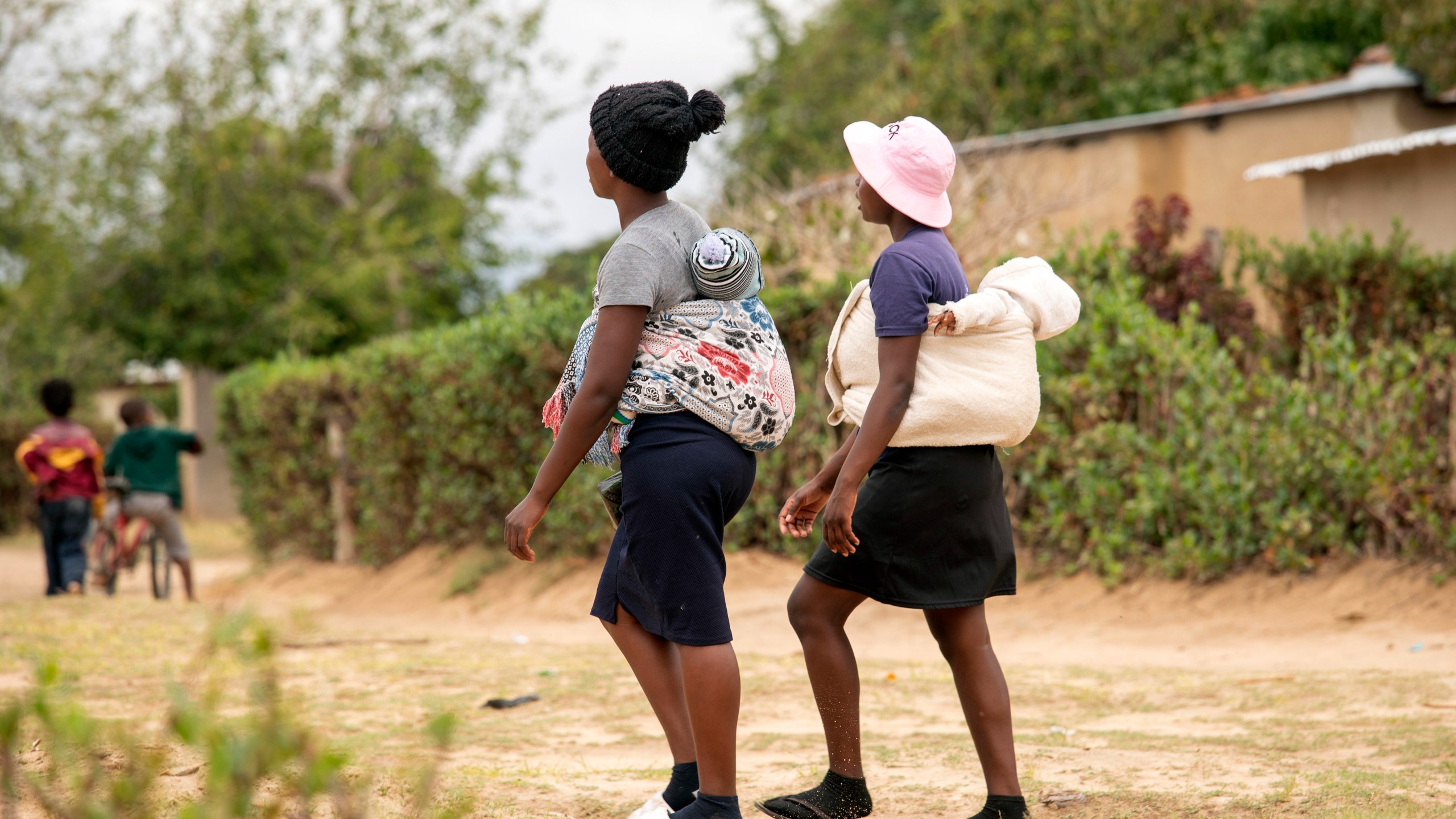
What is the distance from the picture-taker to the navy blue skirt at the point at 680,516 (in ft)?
10.2

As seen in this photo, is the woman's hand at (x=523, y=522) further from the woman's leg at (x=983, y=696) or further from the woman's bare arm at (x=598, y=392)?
the woman's leg at (x=983, y=696)

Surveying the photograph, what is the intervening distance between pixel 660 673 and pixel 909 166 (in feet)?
4.76

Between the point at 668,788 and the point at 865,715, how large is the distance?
189 centimetres

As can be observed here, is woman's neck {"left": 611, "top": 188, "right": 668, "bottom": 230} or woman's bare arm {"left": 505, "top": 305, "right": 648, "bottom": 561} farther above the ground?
woman's neck {"left": 611, "top": 188, "right": 668, "bottom": 230}

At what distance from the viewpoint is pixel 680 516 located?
3.11 metres

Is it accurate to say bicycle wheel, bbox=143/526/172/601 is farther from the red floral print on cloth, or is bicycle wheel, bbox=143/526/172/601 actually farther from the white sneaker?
the red floral print on cloth

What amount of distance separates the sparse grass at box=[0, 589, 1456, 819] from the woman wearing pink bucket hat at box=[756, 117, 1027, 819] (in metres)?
0.50

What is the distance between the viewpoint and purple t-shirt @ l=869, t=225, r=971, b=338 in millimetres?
3072

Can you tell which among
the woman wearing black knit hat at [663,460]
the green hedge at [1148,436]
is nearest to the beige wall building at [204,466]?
the green hedge at [1148,436]

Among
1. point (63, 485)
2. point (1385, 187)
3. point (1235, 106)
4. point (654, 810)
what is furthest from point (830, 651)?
point (1235, 106)

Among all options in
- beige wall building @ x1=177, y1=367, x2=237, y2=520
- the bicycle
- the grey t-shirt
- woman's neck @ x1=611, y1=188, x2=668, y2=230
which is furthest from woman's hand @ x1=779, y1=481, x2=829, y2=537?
beige wall building @ x1=177, y1=367, x2=237, y2=520

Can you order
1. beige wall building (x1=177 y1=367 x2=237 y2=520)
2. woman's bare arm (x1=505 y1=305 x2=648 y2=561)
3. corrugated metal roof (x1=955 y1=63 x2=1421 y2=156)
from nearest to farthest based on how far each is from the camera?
woman's bare arm (x1=505 y1=305 x2=648 y2=561)
corrugated metal roof (x1=955 y1=63 x2=1421 y2=156)
beige wall building (x1=177 y1=367 x2=237 y2=520)

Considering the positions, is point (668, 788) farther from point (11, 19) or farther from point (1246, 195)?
point (11, 19)

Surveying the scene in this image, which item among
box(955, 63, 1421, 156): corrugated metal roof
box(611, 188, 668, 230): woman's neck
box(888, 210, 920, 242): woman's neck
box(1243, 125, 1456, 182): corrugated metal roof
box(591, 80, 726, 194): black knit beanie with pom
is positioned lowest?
box(888, 210, 920, 242): woman's neck
